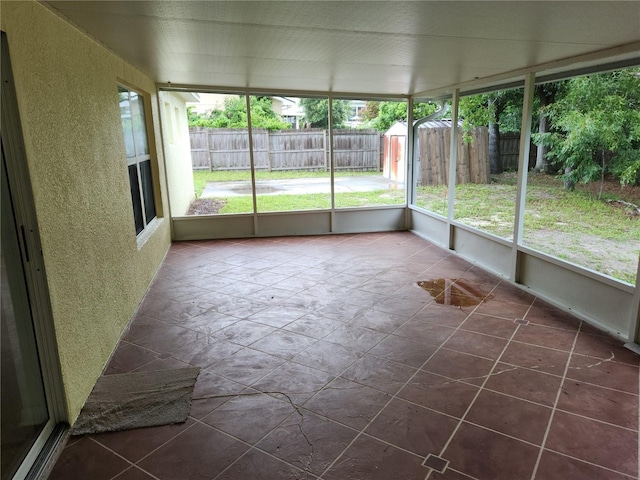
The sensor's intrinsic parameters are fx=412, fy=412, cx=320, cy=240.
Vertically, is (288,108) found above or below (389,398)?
above

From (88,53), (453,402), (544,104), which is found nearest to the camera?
(453,402)

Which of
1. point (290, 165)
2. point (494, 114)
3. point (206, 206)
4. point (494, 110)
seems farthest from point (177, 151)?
point (494, 114)

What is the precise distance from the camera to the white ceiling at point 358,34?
2.15m

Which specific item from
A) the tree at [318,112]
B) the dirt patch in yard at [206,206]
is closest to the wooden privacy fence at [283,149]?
the dirt patch in yard at [206,206]

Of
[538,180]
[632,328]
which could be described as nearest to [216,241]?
[632,328]

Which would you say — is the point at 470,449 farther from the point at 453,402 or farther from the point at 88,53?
the point at 88,53

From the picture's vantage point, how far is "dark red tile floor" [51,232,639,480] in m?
1.95

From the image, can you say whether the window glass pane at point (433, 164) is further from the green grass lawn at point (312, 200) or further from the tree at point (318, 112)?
the tree at point (318, 112)

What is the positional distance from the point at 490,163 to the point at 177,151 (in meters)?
6.33

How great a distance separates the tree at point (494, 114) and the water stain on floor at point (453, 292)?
345 centimetres

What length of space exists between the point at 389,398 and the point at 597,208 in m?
5.66

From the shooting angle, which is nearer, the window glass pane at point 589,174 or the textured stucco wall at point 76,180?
the textured stucco wall at point 76,180

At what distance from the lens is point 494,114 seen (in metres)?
7.74

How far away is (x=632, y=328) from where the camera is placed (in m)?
3.04
